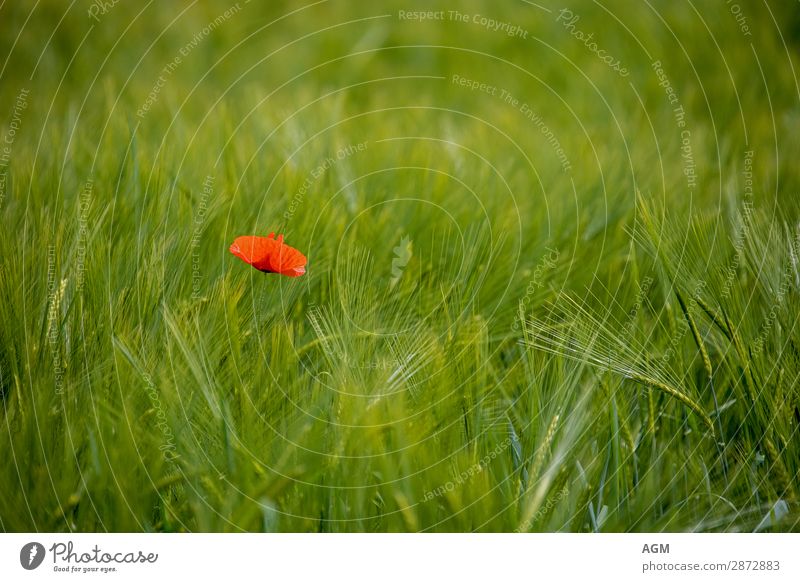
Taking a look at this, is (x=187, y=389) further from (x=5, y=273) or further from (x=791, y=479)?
(x=791, y=479)

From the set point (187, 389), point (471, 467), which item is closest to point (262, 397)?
point (187, 389)

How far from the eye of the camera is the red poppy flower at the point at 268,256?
36.4 inches

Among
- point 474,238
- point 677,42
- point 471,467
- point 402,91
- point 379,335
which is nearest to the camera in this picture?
point 471,467

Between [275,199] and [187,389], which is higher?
[275,199]

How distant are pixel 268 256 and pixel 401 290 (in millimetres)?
178

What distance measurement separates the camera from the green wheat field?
2.65 feet
